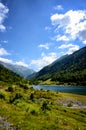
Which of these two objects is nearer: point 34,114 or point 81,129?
point 81,129

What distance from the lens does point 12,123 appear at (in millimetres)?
A: 25281

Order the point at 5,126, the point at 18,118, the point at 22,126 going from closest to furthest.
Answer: the point at 5,126 → the point at 22,126 → the point at 18,118

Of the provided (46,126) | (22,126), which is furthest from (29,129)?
(46,126)

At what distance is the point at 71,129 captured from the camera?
90.8 ft

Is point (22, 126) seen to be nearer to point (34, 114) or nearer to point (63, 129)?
point (63, 129)

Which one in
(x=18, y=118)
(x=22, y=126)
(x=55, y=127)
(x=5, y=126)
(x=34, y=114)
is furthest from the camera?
(x=34, y=114)

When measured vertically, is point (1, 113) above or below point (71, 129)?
above

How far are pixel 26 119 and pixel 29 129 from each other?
4700mm

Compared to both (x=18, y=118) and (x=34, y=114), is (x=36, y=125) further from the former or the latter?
(x=34, y=114)

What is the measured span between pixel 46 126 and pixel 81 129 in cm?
559

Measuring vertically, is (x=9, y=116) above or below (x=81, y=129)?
above

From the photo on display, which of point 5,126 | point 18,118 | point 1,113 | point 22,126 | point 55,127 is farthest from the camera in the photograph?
point 1,113

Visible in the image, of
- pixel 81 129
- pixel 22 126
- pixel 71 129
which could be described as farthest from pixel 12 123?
pixel 81 129

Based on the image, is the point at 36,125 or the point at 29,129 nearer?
the point at 29,129
